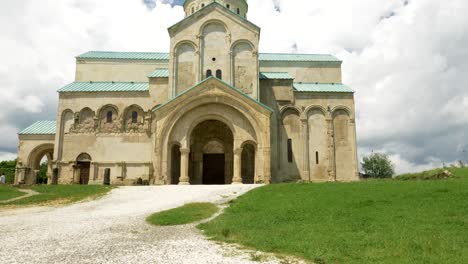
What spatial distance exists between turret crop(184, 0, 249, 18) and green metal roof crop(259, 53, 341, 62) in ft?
18.7

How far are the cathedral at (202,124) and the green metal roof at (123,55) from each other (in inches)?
185

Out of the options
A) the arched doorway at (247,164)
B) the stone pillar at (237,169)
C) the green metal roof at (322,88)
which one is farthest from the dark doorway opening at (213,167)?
the green metal roof at (322,88)

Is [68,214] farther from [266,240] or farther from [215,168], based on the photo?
[215,168]

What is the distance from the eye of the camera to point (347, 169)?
3356 centimetres

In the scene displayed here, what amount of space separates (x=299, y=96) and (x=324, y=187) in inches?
671

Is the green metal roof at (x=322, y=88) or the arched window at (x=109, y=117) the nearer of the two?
the arched window at (x=109, y=117)

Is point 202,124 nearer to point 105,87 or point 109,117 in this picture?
point 109,117

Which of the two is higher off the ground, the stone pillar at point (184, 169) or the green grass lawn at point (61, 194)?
the stone pillar at point (184, 169)

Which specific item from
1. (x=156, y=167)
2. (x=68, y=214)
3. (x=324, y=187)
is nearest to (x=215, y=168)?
(x=156, y=167)

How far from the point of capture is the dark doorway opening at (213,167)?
31531mm

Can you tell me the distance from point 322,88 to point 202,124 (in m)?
13.3

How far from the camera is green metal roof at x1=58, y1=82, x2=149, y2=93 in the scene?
3444 cm

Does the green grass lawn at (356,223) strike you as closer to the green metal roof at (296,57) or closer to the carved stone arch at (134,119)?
the carved stone arch at (134,119)

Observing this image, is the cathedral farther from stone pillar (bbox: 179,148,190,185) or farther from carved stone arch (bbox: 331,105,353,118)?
stone pillar (bbox: 179,148,190,185)
